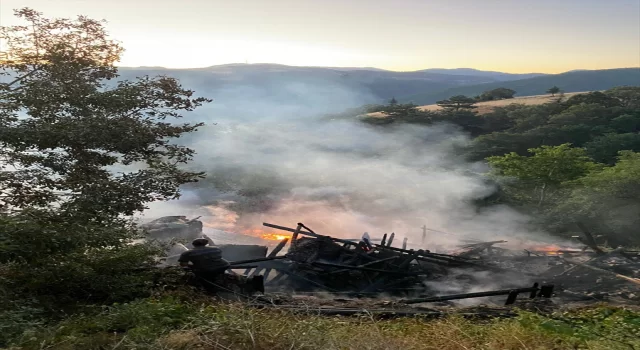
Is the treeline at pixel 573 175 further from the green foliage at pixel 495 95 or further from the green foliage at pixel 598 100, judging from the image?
the green foliage at pixel 495 95

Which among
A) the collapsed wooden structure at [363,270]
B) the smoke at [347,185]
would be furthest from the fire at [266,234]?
the collapsed wooden structure at [363,270]

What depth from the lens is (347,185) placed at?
31.5 m

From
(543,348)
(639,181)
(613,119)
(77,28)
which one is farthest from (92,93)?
(613,119)

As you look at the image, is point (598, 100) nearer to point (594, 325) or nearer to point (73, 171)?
point (594, 325)

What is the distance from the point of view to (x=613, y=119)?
41.7 meters

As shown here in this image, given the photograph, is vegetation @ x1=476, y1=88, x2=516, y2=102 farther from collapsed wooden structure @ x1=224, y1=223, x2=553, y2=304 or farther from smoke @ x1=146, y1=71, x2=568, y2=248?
collapsed wooden structure @ x1=224, y1=223, x2=553, y2=304

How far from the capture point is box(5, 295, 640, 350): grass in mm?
4637

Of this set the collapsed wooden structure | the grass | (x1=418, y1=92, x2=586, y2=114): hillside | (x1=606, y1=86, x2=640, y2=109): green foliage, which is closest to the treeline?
the collapsed wooden structure

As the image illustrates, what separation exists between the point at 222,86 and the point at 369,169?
412 feet

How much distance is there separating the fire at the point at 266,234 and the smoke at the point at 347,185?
0.89m

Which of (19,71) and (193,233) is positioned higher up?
(19,71)

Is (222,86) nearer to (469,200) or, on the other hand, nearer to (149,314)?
(469,200)

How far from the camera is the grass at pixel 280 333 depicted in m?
4.64

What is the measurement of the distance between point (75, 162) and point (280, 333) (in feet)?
19.1
